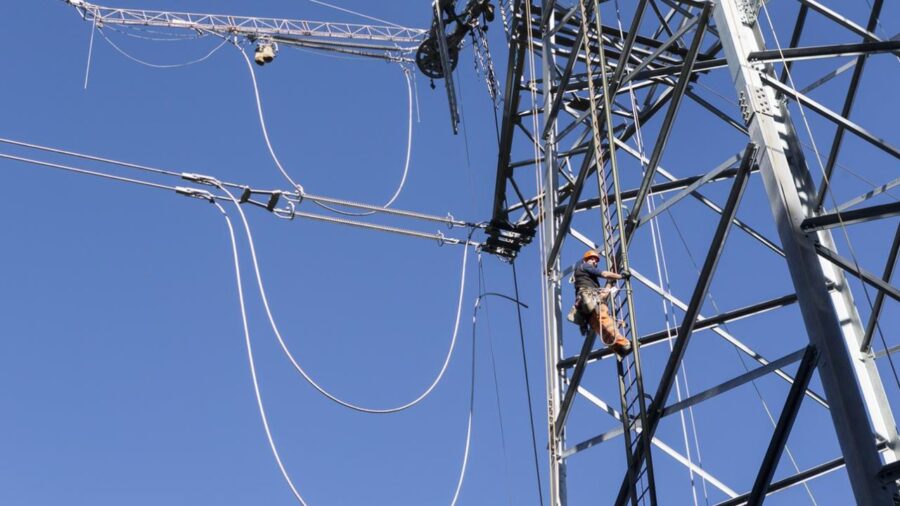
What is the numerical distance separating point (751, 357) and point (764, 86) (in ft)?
12.9

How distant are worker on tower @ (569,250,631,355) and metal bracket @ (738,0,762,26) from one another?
2752 millimetres

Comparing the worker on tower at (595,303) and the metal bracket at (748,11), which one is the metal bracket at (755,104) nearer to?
the metal bracket at (748,11)

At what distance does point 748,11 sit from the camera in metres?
10.5

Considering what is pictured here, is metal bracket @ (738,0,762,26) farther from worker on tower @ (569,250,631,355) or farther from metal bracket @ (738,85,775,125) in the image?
worker on tower @ (569,250,631,355)

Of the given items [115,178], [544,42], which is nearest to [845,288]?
[544,42]

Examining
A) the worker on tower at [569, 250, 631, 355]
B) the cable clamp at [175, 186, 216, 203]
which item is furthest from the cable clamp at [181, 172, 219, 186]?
the worker on tower at [569, 250, 631, 355]

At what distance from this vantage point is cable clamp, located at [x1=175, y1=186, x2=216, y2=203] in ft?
47.9

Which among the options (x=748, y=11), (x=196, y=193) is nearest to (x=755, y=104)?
(x=748, y=11)

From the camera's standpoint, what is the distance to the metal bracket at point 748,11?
1052cm

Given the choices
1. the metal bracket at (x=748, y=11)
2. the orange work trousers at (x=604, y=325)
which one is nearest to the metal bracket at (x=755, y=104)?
the metal bracket at (x=748, y=11)

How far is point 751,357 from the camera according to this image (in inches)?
501

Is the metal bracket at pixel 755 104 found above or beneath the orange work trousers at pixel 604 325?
above

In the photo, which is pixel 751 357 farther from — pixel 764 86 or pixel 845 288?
pixel 764 86

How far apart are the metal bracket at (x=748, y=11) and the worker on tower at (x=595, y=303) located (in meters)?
2.75
